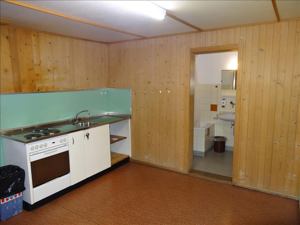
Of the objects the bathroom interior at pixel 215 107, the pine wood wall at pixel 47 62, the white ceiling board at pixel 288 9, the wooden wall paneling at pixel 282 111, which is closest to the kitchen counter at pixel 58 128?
the pine wood wall at pixel 47 62

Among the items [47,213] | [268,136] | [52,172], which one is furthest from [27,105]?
[268,136]

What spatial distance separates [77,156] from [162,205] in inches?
57.0

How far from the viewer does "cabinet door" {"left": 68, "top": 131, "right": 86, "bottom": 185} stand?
3316 mm

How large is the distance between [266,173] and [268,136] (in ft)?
1.81

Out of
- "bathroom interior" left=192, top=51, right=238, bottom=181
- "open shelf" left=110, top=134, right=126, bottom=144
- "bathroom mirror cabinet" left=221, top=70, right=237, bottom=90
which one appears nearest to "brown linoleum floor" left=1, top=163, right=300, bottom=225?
"open shelf" left=110, top=134, right=126, bottom=144

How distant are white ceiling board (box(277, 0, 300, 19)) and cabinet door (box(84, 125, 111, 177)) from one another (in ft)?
9.75

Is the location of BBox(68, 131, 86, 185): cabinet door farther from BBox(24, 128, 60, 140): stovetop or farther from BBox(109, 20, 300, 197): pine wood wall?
BBox(109, 20, 300, 197): pine wood wall

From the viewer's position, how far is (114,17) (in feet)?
8.63

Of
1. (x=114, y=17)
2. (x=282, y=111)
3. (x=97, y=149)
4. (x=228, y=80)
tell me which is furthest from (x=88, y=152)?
(x=228, y=80)

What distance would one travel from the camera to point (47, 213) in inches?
112

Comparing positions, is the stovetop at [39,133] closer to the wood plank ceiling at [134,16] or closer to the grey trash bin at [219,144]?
the wood plank ceiling at [134,16]

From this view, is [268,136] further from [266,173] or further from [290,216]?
[290,216]

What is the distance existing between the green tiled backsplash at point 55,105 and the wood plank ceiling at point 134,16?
104cm

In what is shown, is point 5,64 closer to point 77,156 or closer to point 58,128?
point 58,128
